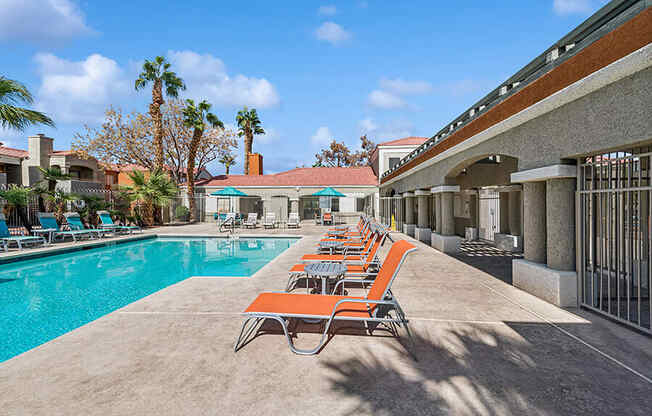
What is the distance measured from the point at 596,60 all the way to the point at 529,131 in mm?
1822

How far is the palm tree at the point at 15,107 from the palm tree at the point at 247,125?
89.1ft

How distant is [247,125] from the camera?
37.9 metres

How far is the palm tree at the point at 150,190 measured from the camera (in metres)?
20.1

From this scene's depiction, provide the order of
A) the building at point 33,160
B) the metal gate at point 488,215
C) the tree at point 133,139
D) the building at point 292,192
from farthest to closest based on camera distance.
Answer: the building at point 292,192 < the tree at point 133,139 < the building at point 33,160 < the metal gate at point 488,215

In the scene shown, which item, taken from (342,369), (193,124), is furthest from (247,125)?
(342,369)

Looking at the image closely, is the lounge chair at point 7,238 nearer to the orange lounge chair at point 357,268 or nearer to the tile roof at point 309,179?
the orange lounge chair at point 357,268

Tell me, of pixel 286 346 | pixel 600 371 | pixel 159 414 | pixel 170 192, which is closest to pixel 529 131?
pixel 600 371

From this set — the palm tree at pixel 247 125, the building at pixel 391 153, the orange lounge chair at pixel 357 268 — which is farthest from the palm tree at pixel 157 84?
the orange lounge chair at pixel 357 268

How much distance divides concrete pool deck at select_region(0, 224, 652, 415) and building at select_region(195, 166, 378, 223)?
72.6 ft

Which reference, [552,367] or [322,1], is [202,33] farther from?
[552,367]

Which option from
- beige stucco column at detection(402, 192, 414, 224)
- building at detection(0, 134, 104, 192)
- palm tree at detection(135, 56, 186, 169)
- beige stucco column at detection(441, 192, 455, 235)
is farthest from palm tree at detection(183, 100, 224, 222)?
beige stucco column at detection(441, 192, 455, 235)

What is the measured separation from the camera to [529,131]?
18.3ft

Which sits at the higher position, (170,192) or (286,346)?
(170,192)

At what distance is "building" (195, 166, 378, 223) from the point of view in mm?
27422
